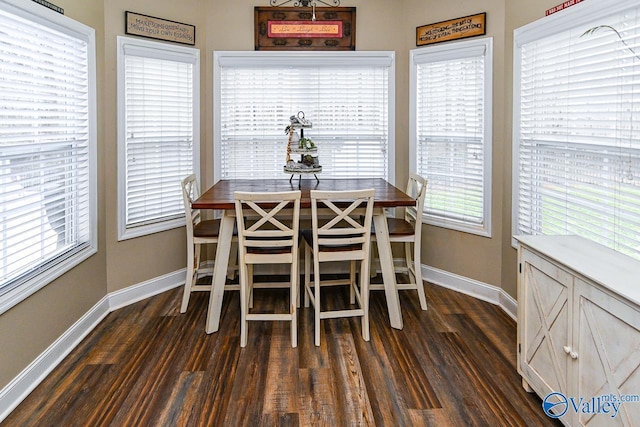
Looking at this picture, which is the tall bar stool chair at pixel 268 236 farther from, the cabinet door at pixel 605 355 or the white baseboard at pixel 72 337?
the cabinet door at pixel 605 355

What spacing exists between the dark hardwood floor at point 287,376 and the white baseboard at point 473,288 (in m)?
0.11

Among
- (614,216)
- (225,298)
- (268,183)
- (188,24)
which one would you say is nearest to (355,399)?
(614,216)

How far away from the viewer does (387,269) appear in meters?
3.38

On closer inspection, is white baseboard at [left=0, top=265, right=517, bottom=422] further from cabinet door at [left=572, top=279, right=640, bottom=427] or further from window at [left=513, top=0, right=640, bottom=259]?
cabinet door at [left=572, top=279, right=640, bottom=427]

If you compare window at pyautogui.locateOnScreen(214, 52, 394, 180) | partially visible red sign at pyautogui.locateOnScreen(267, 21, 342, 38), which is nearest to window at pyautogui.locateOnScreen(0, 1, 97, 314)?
window at pyautogui.locateOnScreen(214, 52, 394, 180)

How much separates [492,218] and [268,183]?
6.05ft

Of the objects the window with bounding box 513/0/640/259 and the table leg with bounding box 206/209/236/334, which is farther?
the table leg with bounding box 206/209/236/334

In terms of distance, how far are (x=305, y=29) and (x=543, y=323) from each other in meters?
3.26

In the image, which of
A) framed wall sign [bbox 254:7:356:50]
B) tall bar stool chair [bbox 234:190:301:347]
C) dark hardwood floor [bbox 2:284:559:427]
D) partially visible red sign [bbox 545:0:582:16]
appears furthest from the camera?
framed wall sign [bbox 254:7:356:50]

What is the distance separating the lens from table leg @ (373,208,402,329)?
3357 mm

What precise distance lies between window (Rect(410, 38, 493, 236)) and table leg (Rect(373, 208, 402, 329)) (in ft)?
3.36

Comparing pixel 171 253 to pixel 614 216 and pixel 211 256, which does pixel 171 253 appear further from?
pixel 614 216

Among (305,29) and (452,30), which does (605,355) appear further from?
(305,29)

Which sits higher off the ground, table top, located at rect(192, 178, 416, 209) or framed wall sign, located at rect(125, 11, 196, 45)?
framed wall sign, located at rect(125, 11, 196, 45)
